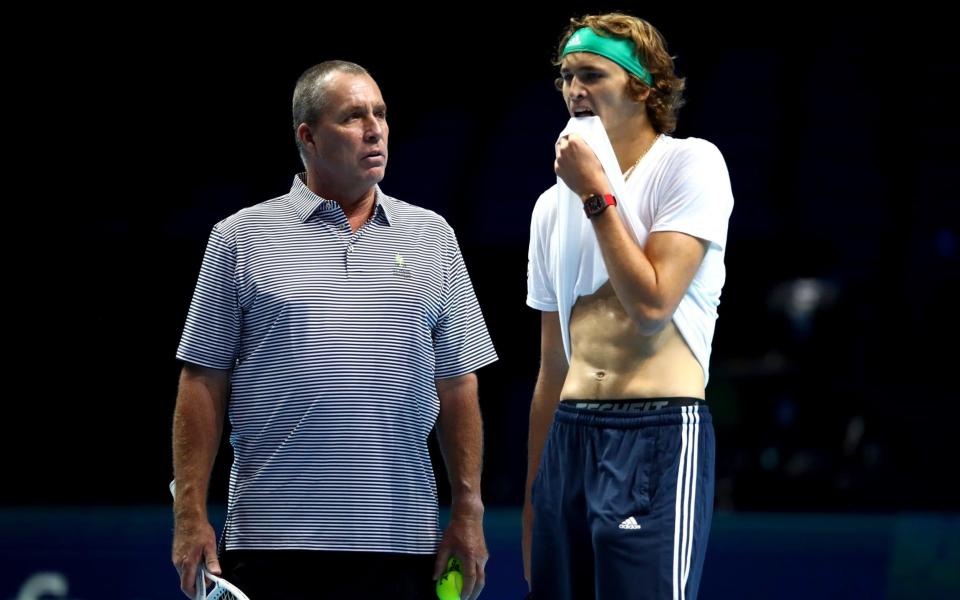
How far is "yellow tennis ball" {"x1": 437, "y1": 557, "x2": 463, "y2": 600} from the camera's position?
2.71 m

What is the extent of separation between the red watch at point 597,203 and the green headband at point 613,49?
0.34 metres

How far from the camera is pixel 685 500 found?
7.92ft

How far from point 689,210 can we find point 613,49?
0.38m

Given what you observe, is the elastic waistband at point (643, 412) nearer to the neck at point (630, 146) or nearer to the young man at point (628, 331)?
the young man at point (628, 331)

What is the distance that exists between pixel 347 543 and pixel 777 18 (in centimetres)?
651

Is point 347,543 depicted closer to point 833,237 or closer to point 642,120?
point 642,120

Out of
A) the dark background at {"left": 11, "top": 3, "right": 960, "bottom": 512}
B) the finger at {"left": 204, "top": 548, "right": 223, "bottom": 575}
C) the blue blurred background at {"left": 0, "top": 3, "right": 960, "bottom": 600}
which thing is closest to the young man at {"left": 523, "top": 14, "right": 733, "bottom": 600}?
the finger at {"left": 204, "top": 548, "right": 223, "bottom": 575}

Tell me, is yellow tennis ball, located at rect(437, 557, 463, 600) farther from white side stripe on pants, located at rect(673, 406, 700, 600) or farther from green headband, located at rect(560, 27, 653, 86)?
green headband, located at rect(560, 27, 653, 86)

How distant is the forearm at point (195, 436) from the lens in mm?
2633

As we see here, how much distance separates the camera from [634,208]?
2.56 meters

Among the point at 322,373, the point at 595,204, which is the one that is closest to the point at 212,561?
the point at 322,373

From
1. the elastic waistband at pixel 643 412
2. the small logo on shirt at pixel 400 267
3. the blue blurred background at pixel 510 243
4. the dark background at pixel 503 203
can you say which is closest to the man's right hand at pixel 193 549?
the small logo on shirt at pixel 400 267

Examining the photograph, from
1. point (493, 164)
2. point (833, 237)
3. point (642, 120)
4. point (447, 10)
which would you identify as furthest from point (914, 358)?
point (642, 120)

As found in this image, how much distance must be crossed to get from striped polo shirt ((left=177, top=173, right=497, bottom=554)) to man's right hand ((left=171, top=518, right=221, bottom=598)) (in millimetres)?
67
